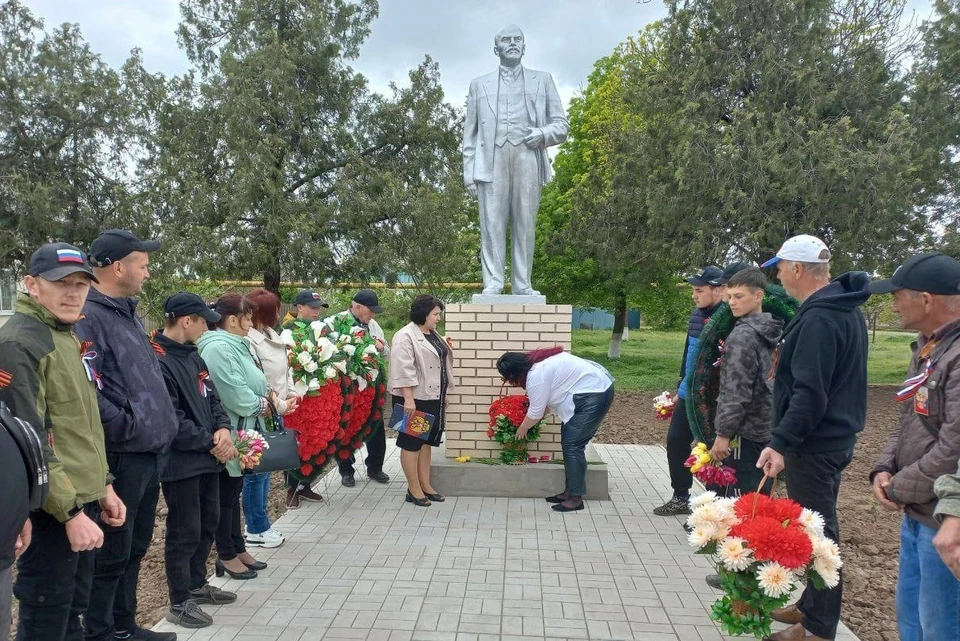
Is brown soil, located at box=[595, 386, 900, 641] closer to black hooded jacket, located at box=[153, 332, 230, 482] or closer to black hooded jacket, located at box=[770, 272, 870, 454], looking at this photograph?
black hooded jacket, located at box=[770, 272, 870, 454]

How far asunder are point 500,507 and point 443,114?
12.7 meters

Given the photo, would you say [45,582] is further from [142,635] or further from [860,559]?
[860,559]

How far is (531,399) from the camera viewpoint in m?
5.60

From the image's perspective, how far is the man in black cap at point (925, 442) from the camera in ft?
8.21

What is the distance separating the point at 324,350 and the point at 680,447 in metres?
3.14

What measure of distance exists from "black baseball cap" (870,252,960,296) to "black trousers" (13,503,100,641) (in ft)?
11.4

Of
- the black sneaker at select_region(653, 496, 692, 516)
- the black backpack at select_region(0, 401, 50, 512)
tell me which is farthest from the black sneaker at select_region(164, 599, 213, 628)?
the black sneaker at select_region(653, 496, 692, 516)

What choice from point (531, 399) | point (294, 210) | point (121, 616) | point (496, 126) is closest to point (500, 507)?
point (531, 399)

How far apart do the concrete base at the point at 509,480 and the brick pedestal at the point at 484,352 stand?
0.26 meters

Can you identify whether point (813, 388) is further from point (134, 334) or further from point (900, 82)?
point (900, 82)

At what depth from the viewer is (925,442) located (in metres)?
2.72

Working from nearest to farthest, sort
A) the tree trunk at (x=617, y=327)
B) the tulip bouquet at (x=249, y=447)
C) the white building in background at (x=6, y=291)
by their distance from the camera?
the tulip bouquet at (x=249, y=447)
the white building in background at (x=6, y=291)
the tree trunk at (x=617, y=327)

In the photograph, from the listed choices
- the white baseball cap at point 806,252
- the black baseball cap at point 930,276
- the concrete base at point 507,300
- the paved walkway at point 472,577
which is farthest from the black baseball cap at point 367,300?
the black baseball cap at point 930,276

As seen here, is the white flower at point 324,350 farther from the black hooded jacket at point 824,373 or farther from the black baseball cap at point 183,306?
the black hooded jacket at point 824,373
